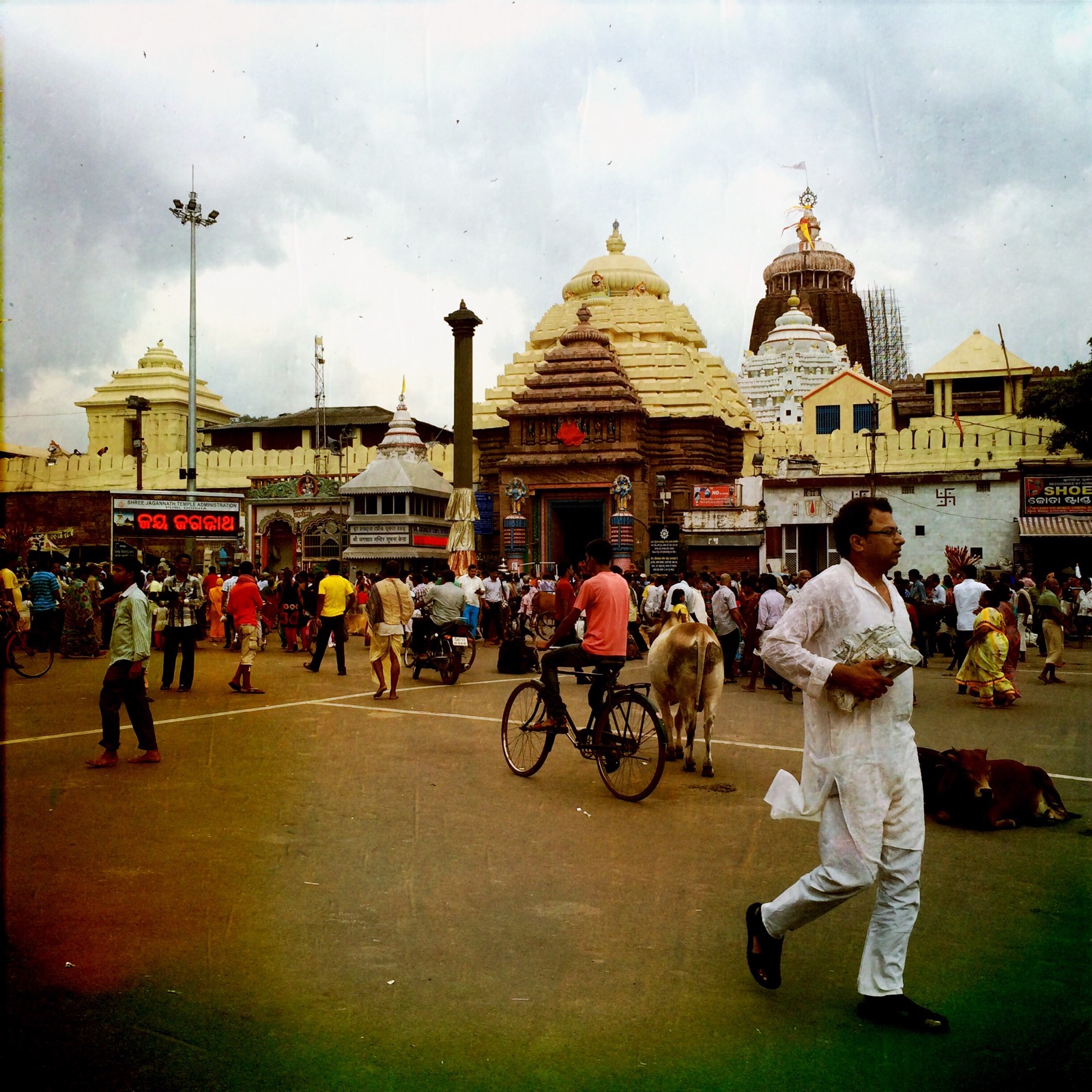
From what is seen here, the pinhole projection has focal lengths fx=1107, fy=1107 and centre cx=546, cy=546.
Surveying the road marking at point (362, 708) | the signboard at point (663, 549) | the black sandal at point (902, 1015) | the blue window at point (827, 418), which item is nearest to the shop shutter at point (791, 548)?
the signboard at point (663, 549)

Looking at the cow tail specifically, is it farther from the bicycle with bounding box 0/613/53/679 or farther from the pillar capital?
the pillar capital

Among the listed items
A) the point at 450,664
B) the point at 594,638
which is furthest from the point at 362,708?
the point at 594,638

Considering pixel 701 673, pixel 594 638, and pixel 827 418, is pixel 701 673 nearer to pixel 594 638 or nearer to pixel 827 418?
pixel 594 638

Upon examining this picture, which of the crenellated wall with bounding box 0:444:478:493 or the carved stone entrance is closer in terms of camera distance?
the carved stone entrance

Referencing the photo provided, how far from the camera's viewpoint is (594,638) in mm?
7684

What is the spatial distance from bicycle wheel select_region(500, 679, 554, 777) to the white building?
4914cm

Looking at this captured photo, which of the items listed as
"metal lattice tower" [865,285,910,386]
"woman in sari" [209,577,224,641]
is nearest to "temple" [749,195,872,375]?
"metal lattice tower" [865,285,910,386]

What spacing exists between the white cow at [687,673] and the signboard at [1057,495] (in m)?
23.2

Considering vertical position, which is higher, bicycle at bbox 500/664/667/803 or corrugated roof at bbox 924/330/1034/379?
corrugated roof at bbox 924/330/1034/379

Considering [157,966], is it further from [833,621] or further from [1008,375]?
[1008,375]

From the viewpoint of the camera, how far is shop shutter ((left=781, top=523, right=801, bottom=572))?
31.5 metres

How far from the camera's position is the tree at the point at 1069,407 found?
29203mm

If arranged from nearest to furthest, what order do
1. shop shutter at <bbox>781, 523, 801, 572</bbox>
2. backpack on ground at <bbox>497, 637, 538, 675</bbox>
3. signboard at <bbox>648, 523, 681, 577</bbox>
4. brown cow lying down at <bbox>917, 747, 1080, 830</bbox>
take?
brown cow lying down at <bbox>917, 747, 1080, 830</bbox>
backpack on ground at <bbox>497, 637, 538, 675</bbox>
shop shutter at <bbox>781, 523, 801, 572</bbox>
signboard at <bbox>648, 523, 681, 577</bbox>

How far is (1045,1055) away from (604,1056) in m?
1.41
